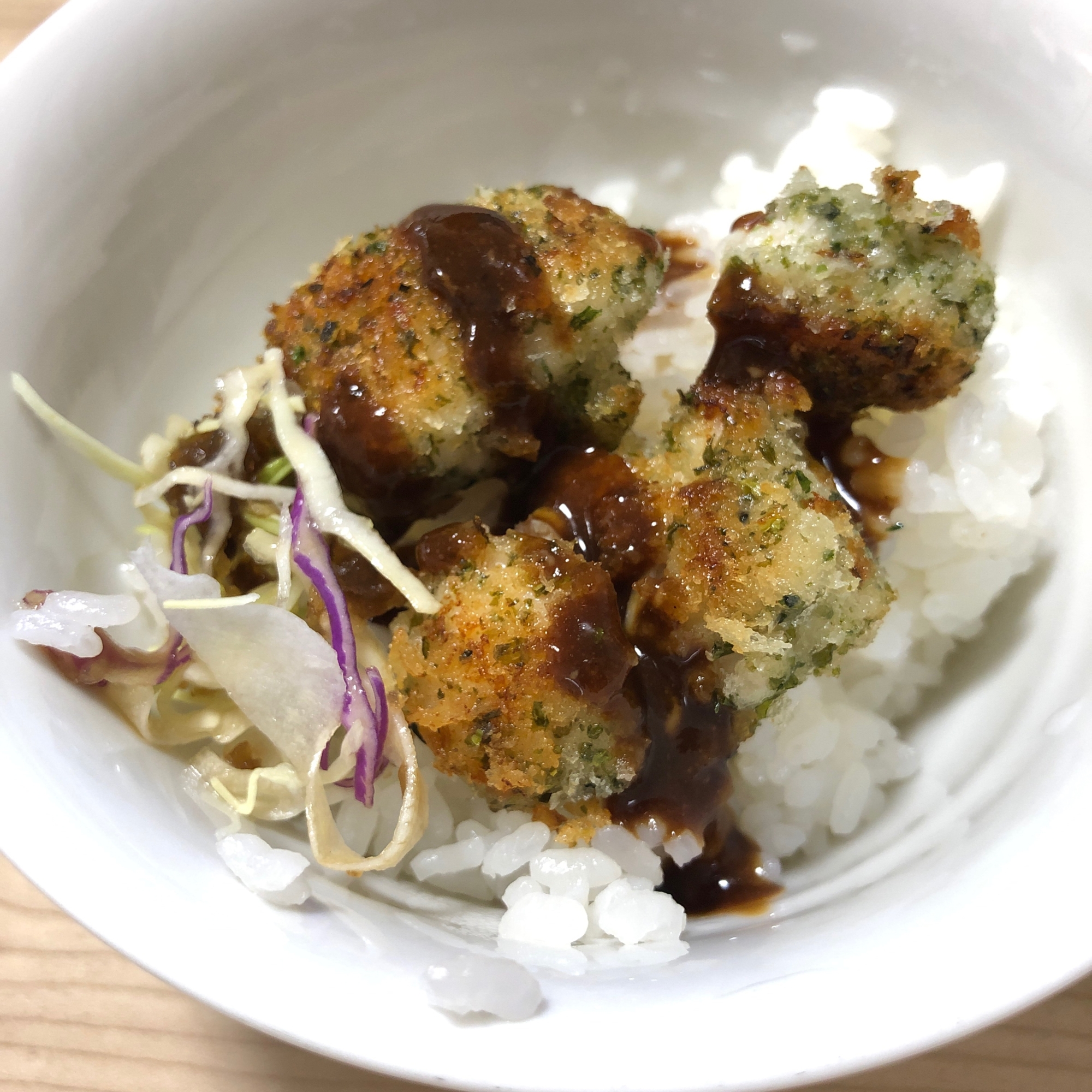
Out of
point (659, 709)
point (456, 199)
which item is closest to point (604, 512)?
point (659, 709)

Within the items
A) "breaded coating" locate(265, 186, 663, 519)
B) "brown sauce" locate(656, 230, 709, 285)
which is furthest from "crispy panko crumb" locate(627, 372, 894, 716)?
"brown sauce" locate(656, 230, 709, 285)

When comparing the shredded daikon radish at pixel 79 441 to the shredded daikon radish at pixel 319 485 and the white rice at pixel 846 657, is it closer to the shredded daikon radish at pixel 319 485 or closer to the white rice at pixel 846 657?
the shredded daikon radish at pixel 319 485

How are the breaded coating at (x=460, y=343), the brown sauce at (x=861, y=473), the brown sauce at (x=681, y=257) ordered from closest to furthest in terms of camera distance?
1. the breaded coating at (x=460, y=343)
2. the brown sauce at (x=861, y=473)
3. the brown sauce at (x=681, y=257)

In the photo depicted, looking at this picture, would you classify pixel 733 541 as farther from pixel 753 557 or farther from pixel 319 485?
pixel 319 485

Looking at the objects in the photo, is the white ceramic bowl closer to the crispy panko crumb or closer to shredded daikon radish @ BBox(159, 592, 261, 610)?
shredded daikon radish @ BBox(159, 592, 261, 610)

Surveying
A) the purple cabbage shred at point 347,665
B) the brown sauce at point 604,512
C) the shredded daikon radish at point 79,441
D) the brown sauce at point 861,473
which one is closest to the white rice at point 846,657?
the brown sauce at point 861,473
